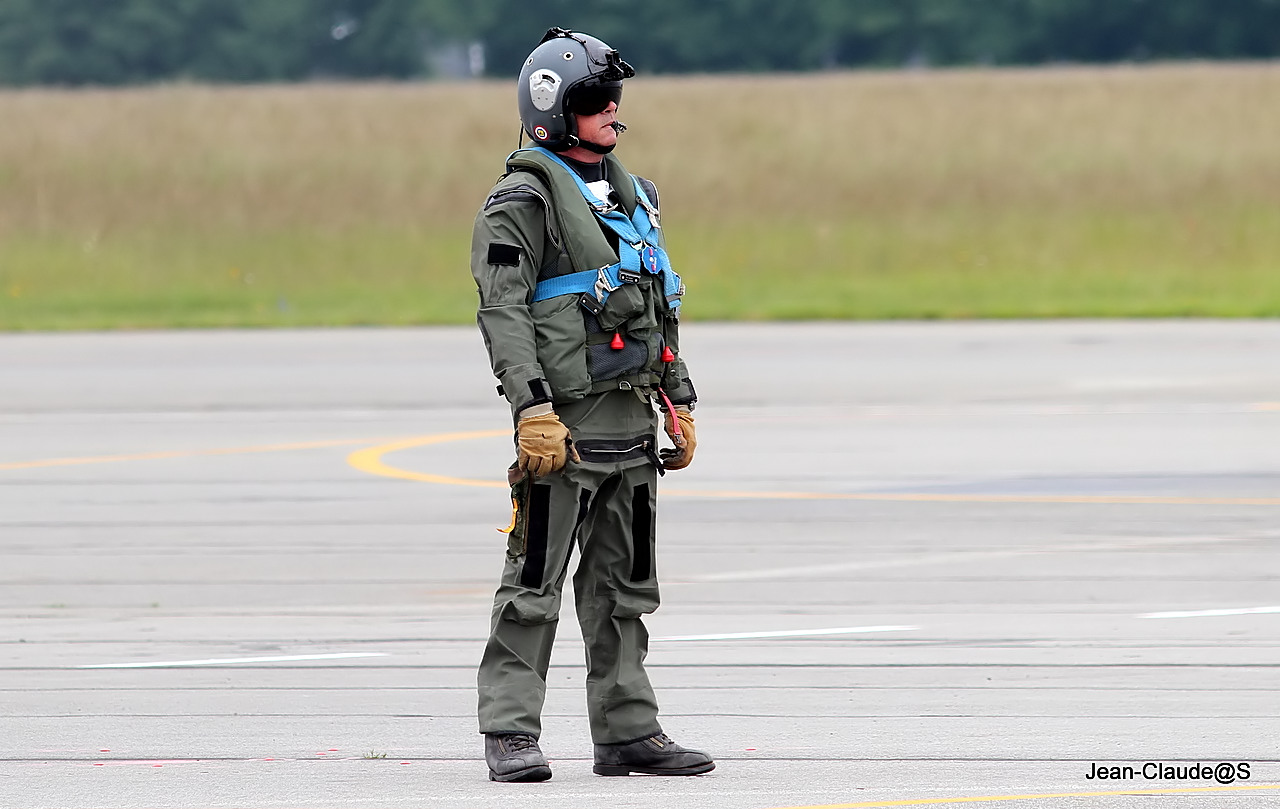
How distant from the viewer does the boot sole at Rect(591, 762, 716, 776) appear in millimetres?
5195

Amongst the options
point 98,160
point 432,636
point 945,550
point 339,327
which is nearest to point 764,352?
point 339,327

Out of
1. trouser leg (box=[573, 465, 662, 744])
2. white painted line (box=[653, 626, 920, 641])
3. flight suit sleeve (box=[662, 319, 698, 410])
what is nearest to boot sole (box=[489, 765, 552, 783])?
trouser leg (box=[573, 465, 662, 744])

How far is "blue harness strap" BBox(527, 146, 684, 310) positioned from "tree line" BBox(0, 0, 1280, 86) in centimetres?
7159

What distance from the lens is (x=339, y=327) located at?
2367cm

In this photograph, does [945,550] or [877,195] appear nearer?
[945,550]

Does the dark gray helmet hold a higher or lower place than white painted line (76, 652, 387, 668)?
higher

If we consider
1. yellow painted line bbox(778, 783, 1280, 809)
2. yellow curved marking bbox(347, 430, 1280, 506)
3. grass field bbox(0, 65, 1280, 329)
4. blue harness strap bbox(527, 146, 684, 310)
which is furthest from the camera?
grass field bbox(0, 65, 1280, 329)

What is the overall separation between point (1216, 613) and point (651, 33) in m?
72.4

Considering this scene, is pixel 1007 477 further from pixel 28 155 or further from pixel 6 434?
pixel 28 155

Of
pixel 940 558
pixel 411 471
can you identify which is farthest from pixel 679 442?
pixel 411 471

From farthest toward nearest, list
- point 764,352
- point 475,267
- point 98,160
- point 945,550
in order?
point 98,160
point 764,352
point 945,550
point 475,267

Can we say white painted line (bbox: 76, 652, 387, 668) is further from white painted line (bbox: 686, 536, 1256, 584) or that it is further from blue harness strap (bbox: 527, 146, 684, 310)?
blue harness strap (bbox: 527, 146, 684, 310)

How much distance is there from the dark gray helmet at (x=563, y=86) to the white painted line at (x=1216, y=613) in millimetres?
3620

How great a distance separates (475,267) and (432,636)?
2.65 meters
